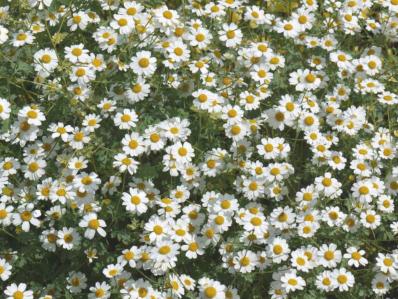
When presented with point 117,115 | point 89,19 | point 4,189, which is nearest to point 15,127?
point 4,189

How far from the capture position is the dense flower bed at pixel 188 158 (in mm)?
4254

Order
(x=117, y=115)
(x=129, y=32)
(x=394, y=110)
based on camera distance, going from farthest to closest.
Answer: (x=394, y=110)
(x=129, y=32)
(x=117, y=115)

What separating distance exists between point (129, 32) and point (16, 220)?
5.40ft

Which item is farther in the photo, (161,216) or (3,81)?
(3,81)

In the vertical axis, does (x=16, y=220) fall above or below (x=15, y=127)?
below

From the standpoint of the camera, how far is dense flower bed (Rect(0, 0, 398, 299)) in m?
4.25

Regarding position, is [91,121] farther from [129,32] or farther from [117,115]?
[129,32]

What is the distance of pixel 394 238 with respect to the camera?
457 cm

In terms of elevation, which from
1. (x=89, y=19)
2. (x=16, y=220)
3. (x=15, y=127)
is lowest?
(x=16, y=220)

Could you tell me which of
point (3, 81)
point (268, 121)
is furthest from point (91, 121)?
point (268, 121)

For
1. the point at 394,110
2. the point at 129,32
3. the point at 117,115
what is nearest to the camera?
the point at 117,115

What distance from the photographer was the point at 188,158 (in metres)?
4.44

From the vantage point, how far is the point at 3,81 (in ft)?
16.0

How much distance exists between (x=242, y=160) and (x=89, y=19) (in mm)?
1686
